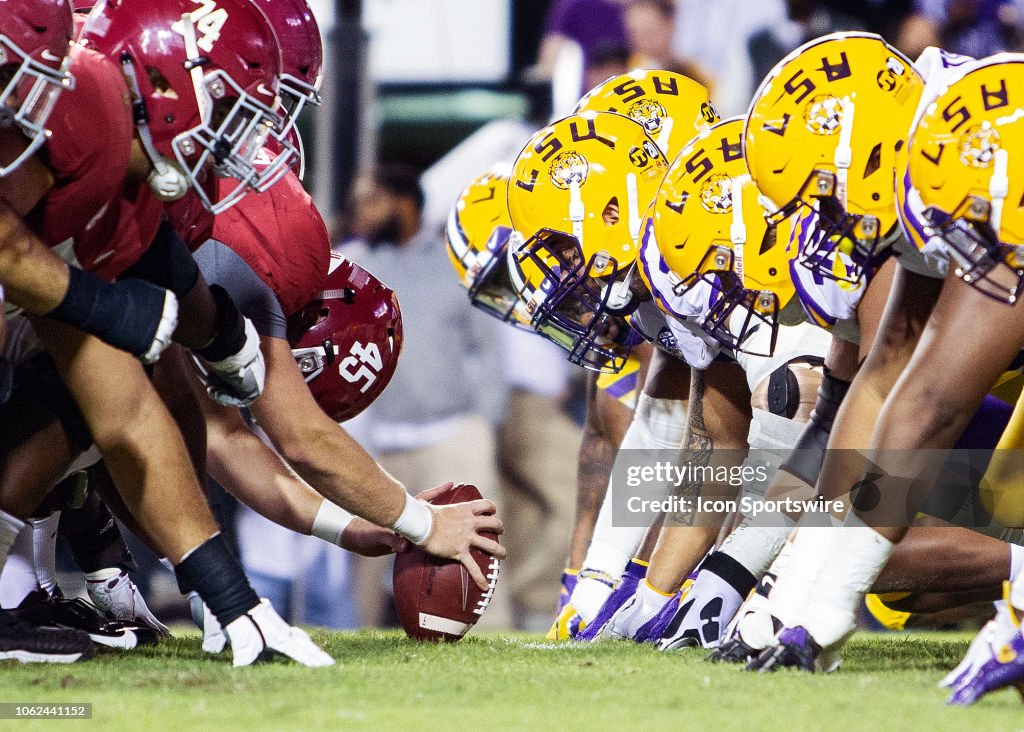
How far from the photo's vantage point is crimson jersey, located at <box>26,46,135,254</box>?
300 cm

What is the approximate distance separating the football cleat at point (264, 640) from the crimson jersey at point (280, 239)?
1.05m

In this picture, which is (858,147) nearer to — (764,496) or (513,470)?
(764,496)

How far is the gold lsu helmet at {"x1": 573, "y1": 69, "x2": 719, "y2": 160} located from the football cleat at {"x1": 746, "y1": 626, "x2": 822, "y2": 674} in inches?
77.8

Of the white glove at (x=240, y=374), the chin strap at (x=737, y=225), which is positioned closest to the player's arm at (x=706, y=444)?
the chin strap at (x=737, y=225)

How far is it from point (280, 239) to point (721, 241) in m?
1.17

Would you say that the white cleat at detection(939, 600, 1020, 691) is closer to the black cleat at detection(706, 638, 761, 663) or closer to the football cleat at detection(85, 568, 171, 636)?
the black cleat at detection(706, 638, 761, 663)

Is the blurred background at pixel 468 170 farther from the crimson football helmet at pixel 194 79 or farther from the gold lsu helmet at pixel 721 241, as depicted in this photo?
the crimson football helmet at pixel 194 79

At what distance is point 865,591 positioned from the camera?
290 cm

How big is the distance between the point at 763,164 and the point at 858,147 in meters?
0.22

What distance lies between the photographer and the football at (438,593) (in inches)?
149

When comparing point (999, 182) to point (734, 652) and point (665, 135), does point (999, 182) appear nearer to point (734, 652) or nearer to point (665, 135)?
point (734, 652)

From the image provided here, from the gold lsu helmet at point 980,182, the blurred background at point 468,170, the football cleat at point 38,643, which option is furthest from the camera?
the blurred background at point 468,170

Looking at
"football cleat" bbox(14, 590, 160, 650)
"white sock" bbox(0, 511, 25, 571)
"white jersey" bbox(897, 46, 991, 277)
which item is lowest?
"football cleat" bbox(14, 590, 160, 650)

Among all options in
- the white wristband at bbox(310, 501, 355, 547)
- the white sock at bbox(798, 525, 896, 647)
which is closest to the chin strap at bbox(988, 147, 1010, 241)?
the white sock at bbox(798, 525, 896, 647)
